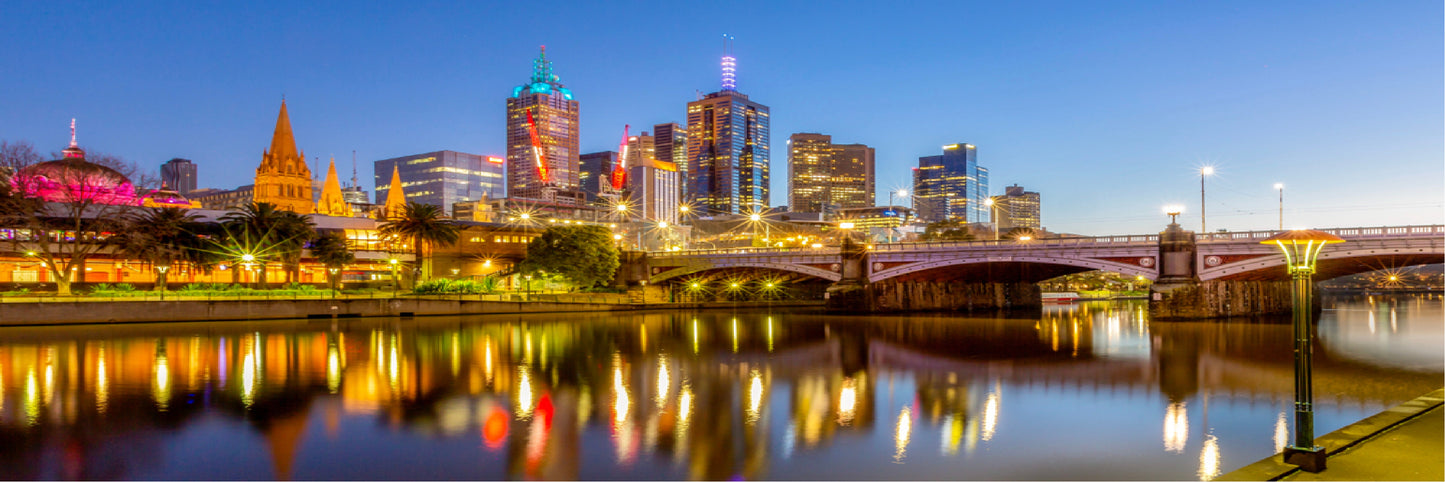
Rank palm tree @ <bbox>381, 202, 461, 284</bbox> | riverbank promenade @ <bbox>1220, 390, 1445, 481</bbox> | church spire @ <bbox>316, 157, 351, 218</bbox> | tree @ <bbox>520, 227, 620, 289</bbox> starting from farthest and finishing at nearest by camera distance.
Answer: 1. church spire @ <bbox>316, 157, 351, 218</bbox>
2. palm tree @ <bbox>381, 202, 461, 284</bbox>
3. tree @ <bbox>520, 227, 620, 289</bbox>
4. riverbank promenade @ <bbox>1220, 390, 1445, 481</bbox>

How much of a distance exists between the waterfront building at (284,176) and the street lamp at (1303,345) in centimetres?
13421

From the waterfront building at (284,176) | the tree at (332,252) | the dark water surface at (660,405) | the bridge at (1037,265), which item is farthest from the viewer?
the waterfront building at (284,176)

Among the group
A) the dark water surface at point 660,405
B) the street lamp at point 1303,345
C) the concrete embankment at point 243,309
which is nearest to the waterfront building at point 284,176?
the concrete embankment at point 243,309

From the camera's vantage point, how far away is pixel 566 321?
6550cm

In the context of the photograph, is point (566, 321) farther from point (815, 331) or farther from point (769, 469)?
point (769, 469)

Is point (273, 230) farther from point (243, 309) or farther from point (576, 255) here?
point (576, 255)

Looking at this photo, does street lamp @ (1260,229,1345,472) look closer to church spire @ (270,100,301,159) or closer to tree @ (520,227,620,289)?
tree @ (520,227,620,289)

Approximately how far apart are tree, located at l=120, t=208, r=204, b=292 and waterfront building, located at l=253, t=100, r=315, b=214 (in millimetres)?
58924

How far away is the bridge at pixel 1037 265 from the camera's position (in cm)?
5816

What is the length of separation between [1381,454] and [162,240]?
78.0 m

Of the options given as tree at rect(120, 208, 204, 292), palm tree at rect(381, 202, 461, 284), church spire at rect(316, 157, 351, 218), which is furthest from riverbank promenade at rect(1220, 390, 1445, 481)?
church spire at rect(316, 157, 351, 218)

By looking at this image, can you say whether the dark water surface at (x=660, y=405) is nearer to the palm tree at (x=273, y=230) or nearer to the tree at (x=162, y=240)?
the tree at (x=162, y=240)

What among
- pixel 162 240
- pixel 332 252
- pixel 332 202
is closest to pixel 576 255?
pixel 332 252

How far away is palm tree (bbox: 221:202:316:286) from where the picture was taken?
7512 cm
